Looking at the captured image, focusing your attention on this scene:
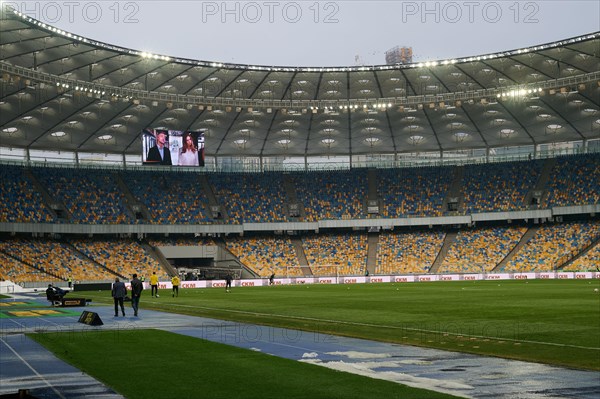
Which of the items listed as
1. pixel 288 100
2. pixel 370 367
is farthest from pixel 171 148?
pixel 370 367

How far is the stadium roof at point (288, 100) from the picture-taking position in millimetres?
62938

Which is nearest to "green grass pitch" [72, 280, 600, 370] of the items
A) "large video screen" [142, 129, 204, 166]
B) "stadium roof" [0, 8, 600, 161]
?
"stadium roof" [0, 8, 600, 161]

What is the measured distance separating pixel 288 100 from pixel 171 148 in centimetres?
1371

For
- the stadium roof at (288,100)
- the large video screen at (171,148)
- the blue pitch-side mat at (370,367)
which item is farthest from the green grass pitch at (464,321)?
the large video screen at (171,148)

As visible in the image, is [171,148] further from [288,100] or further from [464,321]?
[464,321]

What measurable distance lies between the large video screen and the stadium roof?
320cm

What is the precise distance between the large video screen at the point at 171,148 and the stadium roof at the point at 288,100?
3204 millimetres

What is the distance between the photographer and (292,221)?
9725 centimetres

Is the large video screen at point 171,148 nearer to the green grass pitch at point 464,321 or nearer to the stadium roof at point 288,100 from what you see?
the stadium roof at point 288,100

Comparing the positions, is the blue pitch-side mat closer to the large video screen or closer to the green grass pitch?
the green grass pitch

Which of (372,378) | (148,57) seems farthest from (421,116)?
(372,378)

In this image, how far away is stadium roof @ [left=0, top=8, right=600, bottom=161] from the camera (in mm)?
62938

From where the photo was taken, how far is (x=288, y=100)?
255 feet

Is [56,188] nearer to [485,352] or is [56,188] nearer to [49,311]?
[49,311]
